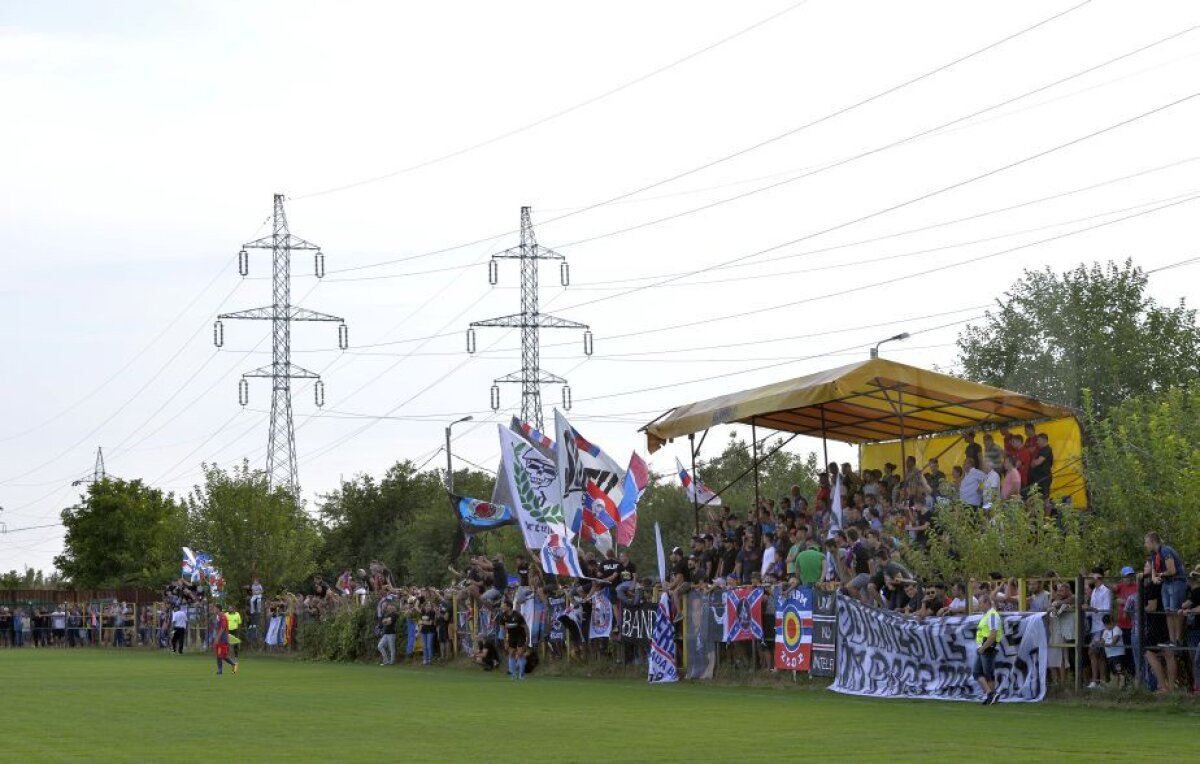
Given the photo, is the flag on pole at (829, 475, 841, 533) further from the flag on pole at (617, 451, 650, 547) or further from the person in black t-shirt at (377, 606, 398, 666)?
the person in black t-shirt at (377, 606, 398, 666)

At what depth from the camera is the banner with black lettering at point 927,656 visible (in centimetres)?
2448

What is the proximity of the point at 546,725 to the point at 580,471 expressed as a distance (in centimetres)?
1606

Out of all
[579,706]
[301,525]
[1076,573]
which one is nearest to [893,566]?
[1076,573]

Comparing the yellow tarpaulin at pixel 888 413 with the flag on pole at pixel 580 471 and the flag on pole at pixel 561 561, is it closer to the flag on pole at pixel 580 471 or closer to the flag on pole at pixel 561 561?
the flag on pole at pixel 580 471

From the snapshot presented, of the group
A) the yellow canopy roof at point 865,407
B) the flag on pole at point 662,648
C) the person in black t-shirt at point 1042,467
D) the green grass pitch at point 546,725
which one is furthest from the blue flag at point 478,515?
the person in black t-shirt at point 1042,467

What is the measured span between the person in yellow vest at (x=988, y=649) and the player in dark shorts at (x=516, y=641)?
12.7 m

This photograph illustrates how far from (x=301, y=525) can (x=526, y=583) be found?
31.9 m

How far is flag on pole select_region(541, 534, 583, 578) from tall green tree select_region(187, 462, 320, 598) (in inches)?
1224

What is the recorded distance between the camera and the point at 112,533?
10131 centimetres

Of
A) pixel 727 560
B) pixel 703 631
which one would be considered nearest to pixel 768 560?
pixel 703 631

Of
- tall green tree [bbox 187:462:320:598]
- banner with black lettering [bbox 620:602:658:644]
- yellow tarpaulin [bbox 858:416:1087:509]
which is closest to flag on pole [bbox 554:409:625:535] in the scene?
banner with black lettering [bbox 620:602:658:644]

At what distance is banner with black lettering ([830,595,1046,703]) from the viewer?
24484 mm

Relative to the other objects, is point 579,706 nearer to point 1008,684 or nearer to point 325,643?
point 1008,684

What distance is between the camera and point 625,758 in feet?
54.5
